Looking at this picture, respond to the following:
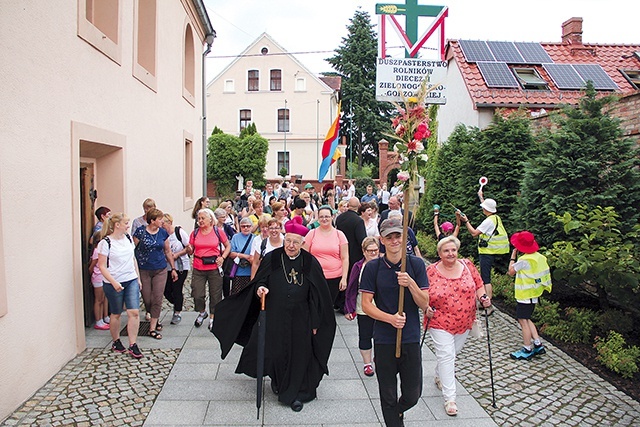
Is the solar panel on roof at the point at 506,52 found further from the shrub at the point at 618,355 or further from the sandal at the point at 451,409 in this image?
the sandal at the point at 451,409

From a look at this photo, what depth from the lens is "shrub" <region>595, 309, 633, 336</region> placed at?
724 centimetres

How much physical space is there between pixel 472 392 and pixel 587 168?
439cm

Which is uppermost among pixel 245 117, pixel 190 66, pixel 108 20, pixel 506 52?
pixel 245 117

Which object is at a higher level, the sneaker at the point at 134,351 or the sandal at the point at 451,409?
the sneaker at the point at 134,351

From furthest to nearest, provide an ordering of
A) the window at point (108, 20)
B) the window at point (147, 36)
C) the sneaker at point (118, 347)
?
the window at point (147, 36) → the window at point (108, 20) → the sneaker at point (118, 347)

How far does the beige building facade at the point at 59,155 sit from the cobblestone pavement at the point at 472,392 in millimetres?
266

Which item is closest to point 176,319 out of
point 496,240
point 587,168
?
point 496,240

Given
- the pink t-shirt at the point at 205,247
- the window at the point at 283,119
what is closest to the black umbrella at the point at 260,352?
the pink t-shirt at the point at 205,247

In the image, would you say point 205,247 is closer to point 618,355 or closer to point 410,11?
point 410,11

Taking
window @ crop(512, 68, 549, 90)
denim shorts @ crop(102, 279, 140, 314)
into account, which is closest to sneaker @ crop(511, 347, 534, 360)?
denim shorts @ crop(102, 279, 140, 314)

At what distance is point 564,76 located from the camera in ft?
58.7

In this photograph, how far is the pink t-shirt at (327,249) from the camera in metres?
7.25

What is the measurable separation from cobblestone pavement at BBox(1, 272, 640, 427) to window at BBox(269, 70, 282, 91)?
4088 centimetres

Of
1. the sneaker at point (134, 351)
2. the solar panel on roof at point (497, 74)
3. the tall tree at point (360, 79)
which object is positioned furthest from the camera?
the tall tree at point (360, 79)
